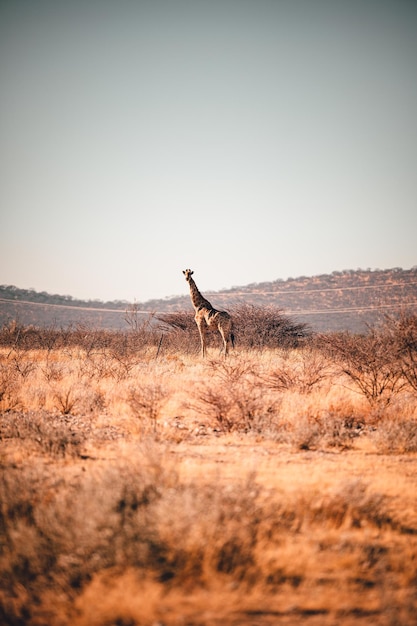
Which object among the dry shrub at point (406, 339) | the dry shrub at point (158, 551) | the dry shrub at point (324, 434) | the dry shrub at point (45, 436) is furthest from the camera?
the dry shrub at point (406, 339)

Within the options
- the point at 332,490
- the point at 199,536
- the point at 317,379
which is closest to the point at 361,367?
the point at 317,379

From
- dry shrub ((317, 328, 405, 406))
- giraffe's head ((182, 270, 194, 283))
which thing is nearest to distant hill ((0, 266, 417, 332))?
giraffe's head ((182, 270, 194, 283))

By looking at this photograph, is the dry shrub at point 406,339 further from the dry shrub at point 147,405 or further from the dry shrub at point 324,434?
the dry shrub at point 147,405

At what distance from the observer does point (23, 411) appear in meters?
6.61

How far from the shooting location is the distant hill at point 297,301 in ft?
128

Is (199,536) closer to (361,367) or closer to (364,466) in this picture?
(364,466)

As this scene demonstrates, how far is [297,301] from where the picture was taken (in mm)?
45625

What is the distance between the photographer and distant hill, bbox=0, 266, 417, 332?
128 ft

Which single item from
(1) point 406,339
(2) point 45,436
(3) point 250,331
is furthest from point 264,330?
(2) point 45,436

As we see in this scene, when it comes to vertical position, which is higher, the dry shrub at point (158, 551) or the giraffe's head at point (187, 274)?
the giraffe's head at point (187, 274)

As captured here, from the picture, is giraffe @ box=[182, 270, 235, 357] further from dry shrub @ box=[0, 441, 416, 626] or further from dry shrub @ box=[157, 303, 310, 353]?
dry shrub @ box=[0, 441, 416, 626]

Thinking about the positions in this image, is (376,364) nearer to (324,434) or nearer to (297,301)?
(324,434)

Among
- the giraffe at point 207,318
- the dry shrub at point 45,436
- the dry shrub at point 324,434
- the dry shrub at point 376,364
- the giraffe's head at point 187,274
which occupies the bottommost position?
the dry shrub at point 324,434

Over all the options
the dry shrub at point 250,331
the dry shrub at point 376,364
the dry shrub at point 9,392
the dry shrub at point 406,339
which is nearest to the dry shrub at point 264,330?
the dry shrub at point 250,331
